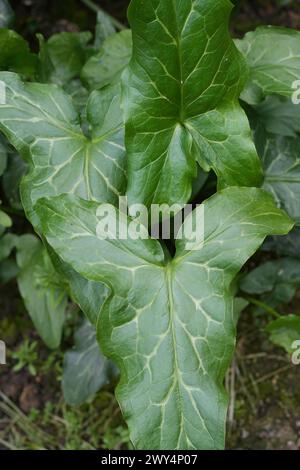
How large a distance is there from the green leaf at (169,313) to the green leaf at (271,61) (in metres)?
0.27

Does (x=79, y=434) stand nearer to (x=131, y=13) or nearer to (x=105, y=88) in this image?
(x=105, y=88)

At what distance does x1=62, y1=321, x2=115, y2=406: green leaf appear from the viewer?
1475mm

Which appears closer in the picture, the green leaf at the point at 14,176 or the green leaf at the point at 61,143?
the green leaf at the point at 61,143

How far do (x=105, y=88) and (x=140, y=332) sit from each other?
46 cm

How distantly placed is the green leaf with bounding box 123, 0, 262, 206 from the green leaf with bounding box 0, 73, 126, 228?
0.26 feet

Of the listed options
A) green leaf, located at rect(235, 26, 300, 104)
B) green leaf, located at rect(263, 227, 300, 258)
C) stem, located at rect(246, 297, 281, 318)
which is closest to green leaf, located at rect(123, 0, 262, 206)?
green leaf, located at rect(235, 26, 300, 104)

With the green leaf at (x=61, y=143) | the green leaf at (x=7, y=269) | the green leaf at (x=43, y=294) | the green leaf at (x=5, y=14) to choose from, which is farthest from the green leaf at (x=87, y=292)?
the green leaf at (x=5, y=14)

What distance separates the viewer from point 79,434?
1.57m

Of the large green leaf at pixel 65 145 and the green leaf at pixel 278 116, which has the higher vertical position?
the large green leaf at pixel 65 145

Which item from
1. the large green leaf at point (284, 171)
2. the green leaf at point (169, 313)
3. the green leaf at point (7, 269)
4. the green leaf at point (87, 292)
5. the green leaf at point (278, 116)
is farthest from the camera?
the green leaf at point (7, 269)

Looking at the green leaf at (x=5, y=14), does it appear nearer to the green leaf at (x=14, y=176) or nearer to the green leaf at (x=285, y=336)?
the green leaf at (x=14, y=176)

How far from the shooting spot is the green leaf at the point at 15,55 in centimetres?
124

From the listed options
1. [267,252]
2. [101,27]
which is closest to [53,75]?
[101,27]

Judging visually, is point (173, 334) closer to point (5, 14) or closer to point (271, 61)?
point (271, 61)
